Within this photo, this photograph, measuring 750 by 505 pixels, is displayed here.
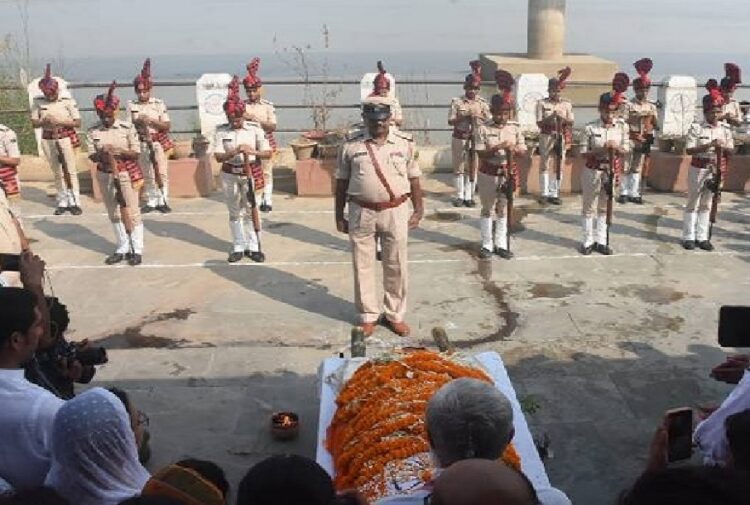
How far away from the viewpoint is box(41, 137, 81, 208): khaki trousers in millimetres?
10148

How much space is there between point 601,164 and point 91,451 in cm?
706

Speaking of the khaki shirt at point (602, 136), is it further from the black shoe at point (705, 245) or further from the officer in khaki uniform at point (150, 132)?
the officer in khaki uniform at point (150, 132)

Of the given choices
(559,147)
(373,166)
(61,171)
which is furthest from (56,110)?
(559,147)

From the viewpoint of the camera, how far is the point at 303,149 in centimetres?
1116

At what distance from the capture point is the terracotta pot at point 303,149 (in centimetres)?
1115

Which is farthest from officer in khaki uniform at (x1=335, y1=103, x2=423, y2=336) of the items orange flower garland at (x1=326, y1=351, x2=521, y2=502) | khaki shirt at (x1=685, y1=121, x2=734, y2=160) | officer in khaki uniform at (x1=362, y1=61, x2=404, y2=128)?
officer in khaki uniform at (x1=362, y1=61, x2=404, y2=128)

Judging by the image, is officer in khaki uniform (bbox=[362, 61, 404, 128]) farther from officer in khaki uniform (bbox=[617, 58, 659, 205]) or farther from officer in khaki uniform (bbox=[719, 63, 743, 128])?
officer in khaki uniform (bbox=[719, 63, 743, 128])

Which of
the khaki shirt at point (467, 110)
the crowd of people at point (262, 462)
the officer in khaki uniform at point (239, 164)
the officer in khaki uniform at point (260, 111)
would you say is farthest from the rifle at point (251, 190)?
the crowd of people at point (262, 462)

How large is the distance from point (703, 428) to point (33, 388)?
2603 mm

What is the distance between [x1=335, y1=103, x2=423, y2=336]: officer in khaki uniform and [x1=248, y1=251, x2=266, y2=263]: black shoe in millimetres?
2090

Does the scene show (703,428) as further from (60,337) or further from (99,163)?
(99,163)

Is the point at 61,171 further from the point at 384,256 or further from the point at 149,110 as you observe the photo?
the point at 384,256

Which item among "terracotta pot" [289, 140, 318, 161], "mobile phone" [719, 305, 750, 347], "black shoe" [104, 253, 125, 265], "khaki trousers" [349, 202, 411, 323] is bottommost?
"black shoe" [104, 253, 125, 265]

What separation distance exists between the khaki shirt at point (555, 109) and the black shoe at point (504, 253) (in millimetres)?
2999
